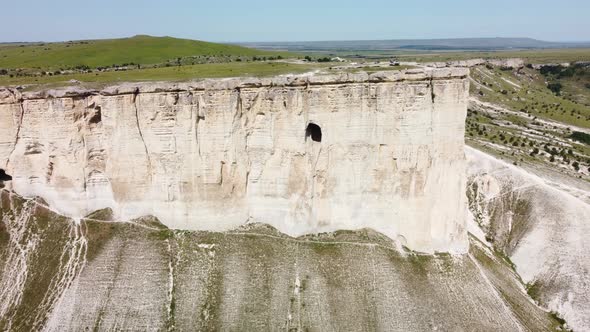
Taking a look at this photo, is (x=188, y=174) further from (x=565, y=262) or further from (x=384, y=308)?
(x=565, y=262)

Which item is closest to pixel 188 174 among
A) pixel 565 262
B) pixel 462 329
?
pixel 462 329

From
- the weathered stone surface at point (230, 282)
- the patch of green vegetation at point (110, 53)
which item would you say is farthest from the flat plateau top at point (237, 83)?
the patch of green vegetation at point (110, 53)

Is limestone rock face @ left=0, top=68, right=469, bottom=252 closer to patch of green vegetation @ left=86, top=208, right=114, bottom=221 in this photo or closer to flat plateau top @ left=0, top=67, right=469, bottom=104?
flat plateau top @ left=0, top=67, right=469, bottom=104

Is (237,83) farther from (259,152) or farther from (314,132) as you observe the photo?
(314,132)

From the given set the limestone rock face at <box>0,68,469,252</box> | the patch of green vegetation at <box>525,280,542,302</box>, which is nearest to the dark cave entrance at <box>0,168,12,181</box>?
the limestone rock face at <box>0,68,469,252</box>

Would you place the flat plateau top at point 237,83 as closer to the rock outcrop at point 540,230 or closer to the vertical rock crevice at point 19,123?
the vertical rock crevice at point 19,123

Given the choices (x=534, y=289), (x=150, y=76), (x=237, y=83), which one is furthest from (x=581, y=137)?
(x=150, y=76)

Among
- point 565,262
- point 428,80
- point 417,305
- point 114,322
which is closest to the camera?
point 114,322
